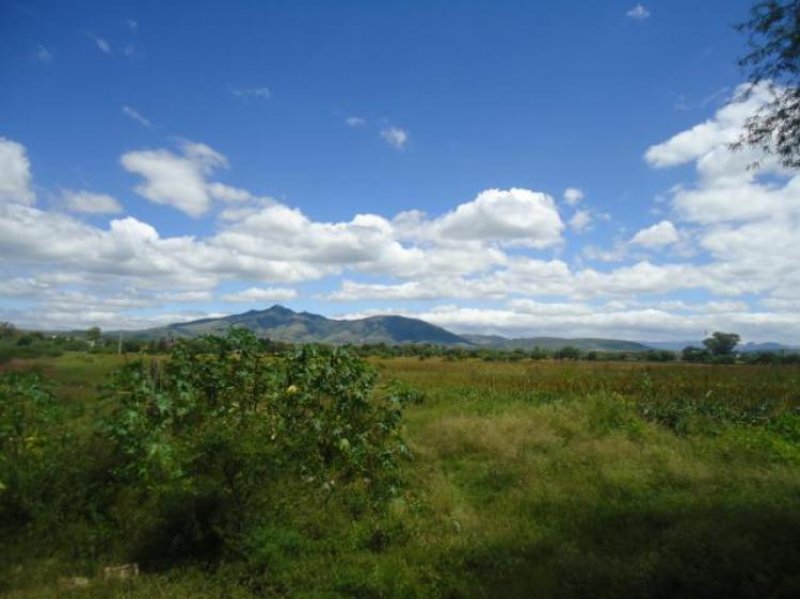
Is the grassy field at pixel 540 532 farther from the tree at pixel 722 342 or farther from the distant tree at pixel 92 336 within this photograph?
the tree at pixel 722 342

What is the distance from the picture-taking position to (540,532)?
6.70 meters

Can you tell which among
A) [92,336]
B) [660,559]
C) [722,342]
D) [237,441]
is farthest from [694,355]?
[237,441]

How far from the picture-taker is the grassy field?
5.33m

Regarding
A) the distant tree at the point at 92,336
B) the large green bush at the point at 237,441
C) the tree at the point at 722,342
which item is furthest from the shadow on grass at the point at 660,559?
the tree at the point at 722,342

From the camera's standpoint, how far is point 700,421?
12.4 m

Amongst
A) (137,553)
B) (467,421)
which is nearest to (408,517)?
(137,553)

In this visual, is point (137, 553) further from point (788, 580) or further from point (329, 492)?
point (788, 580)

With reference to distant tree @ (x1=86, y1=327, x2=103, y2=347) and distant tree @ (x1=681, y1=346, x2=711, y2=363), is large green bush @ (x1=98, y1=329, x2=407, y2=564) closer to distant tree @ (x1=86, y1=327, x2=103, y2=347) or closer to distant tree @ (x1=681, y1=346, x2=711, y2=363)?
distant tree @ (x1=86, y1=327, x2=103, y2=347)

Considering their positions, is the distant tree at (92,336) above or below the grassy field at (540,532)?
above

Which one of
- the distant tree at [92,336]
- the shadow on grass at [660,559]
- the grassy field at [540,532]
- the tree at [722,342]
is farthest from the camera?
the tree at [722,342]

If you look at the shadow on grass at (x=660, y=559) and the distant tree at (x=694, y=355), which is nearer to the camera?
the shadow on grass at (x=660, y=559)

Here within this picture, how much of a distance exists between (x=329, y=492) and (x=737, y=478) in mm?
5990

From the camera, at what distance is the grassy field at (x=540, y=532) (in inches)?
210

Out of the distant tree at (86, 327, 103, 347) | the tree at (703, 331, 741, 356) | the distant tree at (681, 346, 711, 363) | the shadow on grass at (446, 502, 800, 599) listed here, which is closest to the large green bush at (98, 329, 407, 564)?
the shadow on grass at (446, 502, 800, 599)
